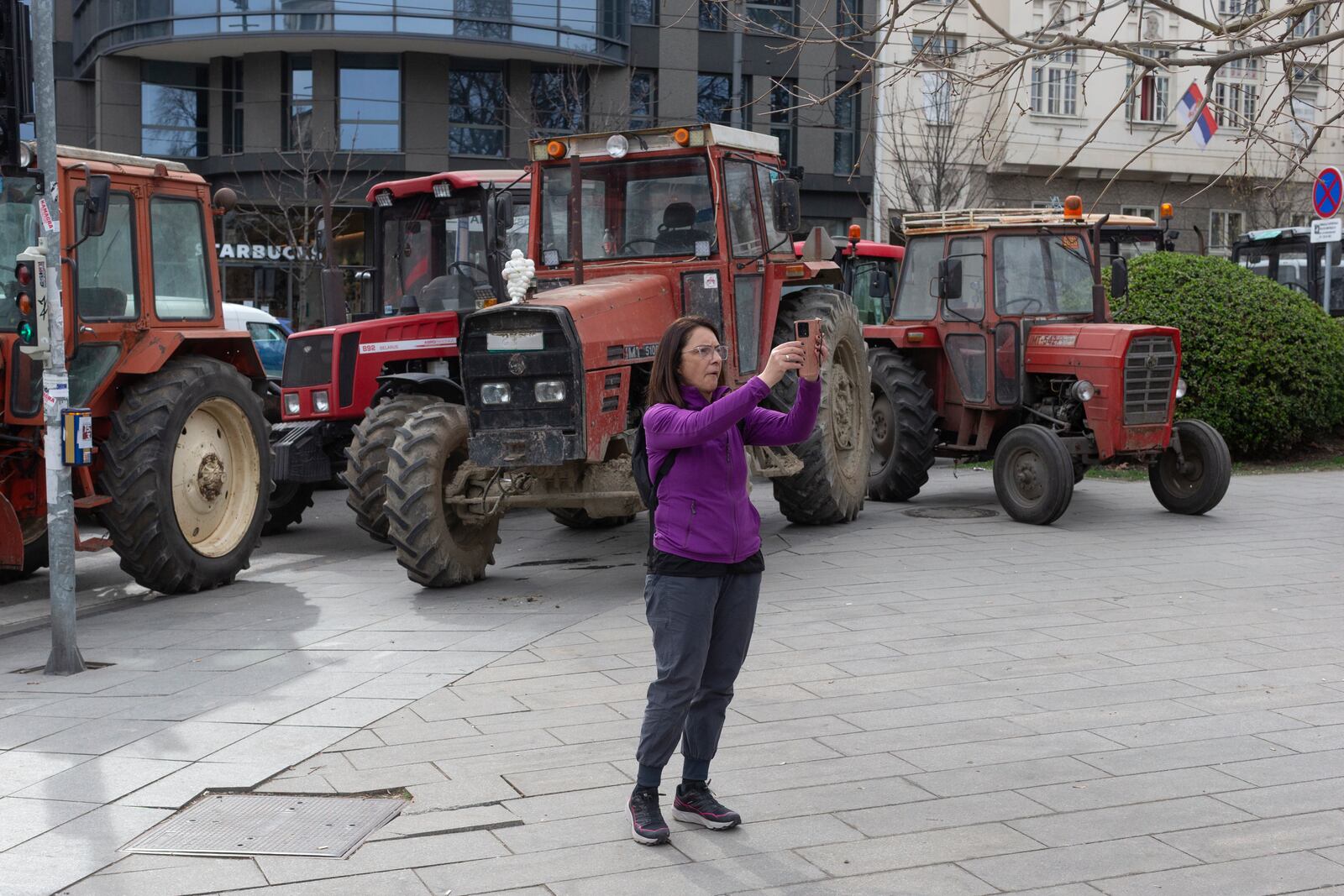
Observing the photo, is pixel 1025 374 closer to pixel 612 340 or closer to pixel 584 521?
pixel 584 521

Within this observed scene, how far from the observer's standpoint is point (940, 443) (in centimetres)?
1380

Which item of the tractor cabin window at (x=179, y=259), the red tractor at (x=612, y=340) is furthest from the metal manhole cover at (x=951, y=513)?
the tractor cabin window at (x=179, y=259)

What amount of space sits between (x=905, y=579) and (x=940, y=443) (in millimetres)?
4215

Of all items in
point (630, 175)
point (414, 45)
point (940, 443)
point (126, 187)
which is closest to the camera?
point (126, 187)

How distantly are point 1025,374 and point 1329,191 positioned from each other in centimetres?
479

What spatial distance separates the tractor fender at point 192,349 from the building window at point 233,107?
22.1 meters

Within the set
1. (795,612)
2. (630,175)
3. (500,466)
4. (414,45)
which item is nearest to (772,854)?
(795,612)

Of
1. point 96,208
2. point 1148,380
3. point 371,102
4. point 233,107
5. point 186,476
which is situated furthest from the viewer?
point 233,107

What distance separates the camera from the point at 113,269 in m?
9.62

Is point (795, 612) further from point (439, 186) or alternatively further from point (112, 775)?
point (439, 186)

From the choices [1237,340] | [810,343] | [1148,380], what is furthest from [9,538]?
[1237,340]

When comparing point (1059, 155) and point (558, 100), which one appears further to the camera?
point (1059, 155)

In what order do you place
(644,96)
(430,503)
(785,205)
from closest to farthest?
1. (430,503)
2. (785,205)
3. (644,96)

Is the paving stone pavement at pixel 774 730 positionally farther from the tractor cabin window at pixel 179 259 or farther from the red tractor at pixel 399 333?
the tractor cabin window at pixel 179 259
